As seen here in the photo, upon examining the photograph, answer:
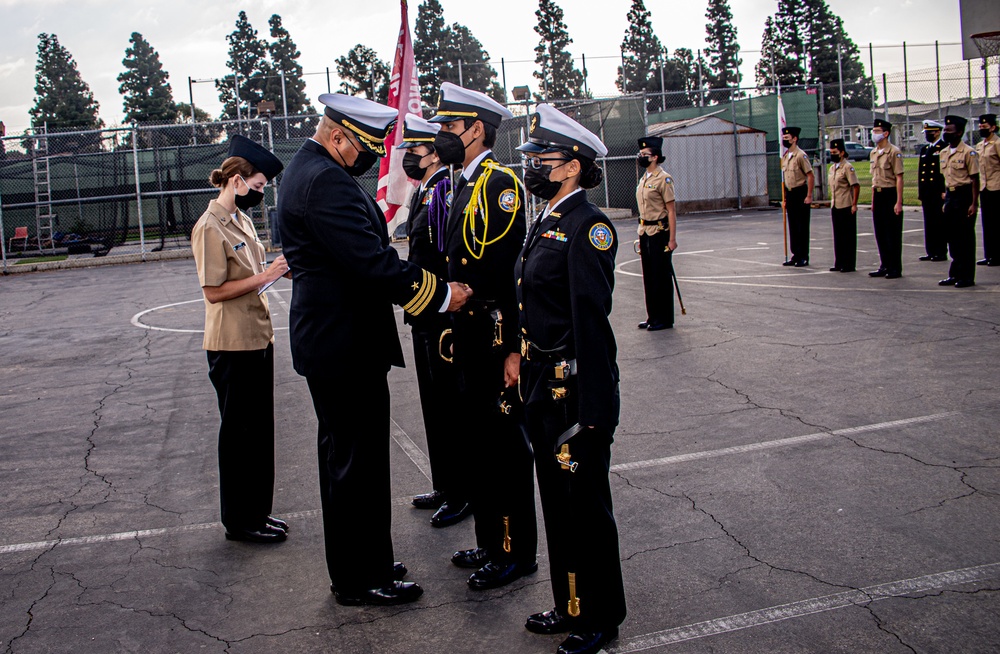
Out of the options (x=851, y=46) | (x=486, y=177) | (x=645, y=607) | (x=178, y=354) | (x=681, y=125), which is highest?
(x=851, y=46)

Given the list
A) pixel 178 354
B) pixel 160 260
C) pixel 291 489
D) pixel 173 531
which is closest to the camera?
Answer: pixel 173 531

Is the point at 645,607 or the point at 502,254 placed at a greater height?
the point at 502,254

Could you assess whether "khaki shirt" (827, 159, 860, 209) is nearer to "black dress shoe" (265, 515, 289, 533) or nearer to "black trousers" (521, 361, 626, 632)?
"black dress shoe" (265, 515, 289, 533)

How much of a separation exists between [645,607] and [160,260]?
21673 millimetres

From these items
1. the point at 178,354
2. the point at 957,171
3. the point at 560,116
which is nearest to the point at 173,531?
the point at 560,116

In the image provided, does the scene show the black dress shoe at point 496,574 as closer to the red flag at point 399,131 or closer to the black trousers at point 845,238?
the red flag at point 399,131

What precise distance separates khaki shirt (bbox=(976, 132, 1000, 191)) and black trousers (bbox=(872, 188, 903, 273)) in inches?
56.9

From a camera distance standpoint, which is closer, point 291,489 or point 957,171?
point 291,489

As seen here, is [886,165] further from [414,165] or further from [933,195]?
[414,165]

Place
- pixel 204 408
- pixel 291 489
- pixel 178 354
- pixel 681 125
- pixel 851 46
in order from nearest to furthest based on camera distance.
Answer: pixel 291 489 < pixel 204 408 < pixel 178 354 < pixel 681 125 < pixel 851 46

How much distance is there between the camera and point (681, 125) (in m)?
27.9

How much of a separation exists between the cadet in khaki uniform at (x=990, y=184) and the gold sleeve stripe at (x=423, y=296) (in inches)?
468

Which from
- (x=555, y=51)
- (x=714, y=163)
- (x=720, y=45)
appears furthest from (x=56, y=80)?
(x=714, y=163)

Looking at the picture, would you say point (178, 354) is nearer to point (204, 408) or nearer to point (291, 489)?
point (204, 408)
